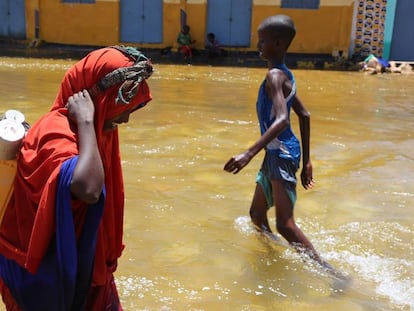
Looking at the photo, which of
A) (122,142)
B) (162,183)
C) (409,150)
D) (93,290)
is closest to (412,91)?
(409,150)

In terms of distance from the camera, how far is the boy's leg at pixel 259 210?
3931 mm

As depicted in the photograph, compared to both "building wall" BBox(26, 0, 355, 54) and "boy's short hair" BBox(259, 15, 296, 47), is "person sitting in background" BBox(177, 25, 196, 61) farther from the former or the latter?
"boy's short hair" BBox(259, 15, 296, 47)

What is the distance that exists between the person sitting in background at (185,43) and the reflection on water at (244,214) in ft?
27.1

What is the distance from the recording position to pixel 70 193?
1.75m

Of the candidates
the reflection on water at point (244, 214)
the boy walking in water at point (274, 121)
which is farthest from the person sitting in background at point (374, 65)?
the boy walking in water at point (274, 121)

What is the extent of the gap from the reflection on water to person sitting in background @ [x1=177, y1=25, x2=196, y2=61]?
8.25 meters

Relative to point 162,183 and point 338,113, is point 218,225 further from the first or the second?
point 338,113

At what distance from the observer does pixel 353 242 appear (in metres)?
4.30

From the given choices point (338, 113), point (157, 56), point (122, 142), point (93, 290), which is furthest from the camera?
point (157, 56)

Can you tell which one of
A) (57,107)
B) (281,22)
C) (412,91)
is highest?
(281,22)

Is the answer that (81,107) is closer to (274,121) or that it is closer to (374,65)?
(274,121)

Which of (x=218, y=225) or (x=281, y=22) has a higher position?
(x=281, y=22)

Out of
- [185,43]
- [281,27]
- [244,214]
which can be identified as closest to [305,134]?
[281,27]

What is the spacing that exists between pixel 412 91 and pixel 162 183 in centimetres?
916
